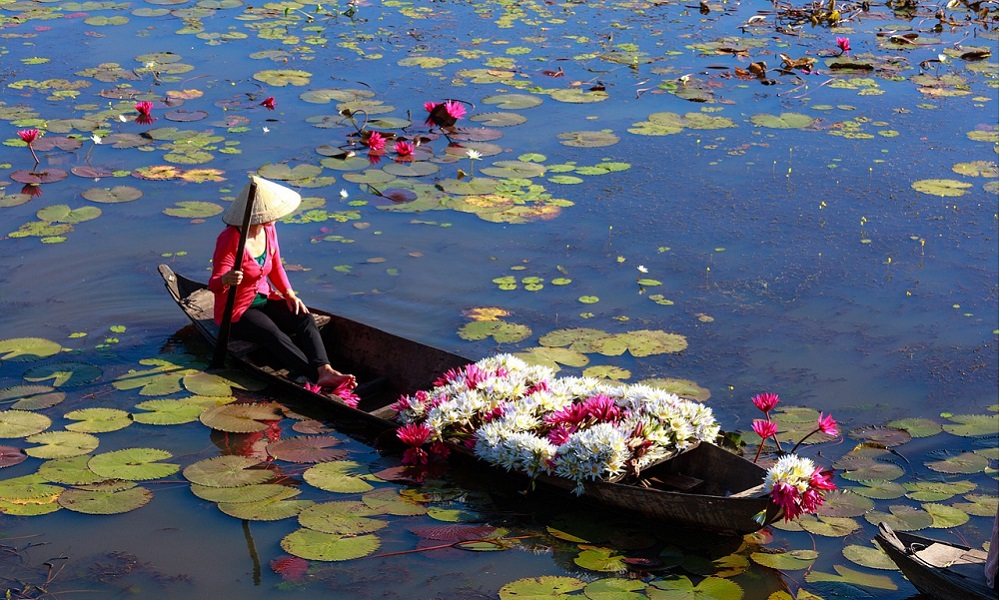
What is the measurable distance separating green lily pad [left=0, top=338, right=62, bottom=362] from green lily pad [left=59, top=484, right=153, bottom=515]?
1.70 meters

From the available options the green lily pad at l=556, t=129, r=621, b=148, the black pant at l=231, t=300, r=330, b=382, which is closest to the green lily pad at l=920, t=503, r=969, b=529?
the black pant at l=231, t=300, r=330, b=382

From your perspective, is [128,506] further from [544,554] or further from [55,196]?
[55,196]

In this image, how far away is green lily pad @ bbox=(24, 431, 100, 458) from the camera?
5207 mm

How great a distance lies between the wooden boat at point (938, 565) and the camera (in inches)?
155

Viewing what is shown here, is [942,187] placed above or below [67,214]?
above

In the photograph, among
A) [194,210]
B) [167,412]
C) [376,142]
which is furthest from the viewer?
[376,142]

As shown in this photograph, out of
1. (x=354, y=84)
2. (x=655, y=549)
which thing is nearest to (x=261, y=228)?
(x=655, y=549)

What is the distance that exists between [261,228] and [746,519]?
3.18 metres

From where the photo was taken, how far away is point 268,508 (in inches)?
189

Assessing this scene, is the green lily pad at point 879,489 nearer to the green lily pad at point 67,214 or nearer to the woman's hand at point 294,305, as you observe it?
the woman's hand at point 294,305

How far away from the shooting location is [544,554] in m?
4.53

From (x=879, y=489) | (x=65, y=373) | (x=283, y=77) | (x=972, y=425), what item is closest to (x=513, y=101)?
(x=283, y=77)

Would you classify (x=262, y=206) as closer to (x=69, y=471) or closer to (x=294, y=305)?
(x=294, y=305)

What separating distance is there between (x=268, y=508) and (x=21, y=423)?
1.59m
